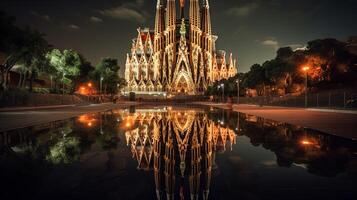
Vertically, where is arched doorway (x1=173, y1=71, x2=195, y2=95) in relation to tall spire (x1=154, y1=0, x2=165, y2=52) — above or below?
below

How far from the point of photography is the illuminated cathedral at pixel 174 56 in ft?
402

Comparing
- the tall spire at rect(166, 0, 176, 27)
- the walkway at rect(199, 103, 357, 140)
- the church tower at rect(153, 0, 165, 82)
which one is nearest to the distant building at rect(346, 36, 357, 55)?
the walkway at rect(199, 103, 357, 140)

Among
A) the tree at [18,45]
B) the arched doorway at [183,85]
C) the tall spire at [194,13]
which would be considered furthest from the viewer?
the tall spire at [194,13]

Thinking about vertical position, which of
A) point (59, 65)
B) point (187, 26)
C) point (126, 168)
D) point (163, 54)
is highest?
point (187, 26)

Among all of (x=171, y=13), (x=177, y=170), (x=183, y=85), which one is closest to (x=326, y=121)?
(x=177, y=170)

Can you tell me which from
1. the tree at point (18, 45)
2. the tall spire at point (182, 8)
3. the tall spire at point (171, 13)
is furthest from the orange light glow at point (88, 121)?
the tall spire at point (182, 8)

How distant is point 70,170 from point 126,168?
48.3 inches

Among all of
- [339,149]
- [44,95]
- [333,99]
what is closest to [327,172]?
[339,149]

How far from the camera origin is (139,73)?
13262 cm

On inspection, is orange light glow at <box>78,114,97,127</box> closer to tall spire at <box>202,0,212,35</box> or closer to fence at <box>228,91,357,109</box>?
fence at <box>228,91,357,109</box>

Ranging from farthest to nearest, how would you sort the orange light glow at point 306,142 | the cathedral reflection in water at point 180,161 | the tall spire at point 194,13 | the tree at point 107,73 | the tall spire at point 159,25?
1. the tall spire at point 159,25
2. the tall spire at point 194,13
3. the tree at point 107,73
4. the orange light glow at point 306,142
5. the cathedral reflection in water at point 180,161

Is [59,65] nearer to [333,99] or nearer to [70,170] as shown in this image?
[333,99]

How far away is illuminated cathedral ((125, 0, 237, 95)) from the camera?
122500mm

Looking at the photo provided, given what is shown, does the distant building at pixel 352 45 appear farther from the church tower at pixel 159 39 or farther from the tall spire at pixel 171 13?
the church tower at pixel 159 39
